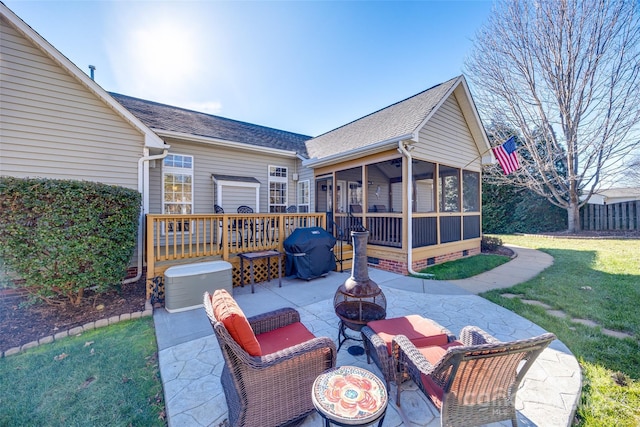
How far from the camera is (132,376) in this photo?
2.78m

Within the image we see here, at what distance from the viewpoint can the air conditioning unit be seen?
14.5 feet

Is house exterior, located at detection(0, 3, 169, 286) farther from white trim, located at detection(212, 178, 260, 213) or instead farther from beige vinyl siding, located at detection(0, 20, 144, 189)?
white trim, located at detection(212, 178, 260, 213)

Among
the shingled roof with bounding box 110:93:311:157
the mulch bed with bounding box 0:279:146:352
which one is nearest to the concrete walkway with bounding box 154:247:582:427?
the mulch bed with bounding box 0:279:146:352

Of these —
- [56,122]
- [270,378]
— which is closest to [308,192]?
[56,122]

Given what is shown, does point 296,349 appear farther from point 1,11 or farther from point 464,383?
point 1,11

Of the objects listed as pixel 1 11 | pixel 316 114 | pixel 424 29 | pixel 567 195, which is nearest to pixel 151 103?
pixel 1 11

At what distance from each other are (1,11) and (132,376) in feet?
23.3

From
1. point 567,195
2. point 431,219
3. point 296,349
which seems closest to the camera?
point 296,349

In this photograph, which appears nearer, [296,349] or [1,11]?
[296,349]

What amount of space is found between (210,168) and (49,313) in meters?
5.13

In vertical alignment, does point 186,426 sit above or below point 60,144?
below

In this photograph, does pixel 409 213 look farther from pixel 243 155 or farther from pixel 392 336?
pixel 243 155

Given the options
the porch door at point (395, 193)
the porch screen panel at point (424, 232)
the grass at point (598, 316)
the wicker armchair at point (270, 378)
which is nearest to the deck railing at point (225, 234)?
the porch screen panel at point (424, 232)

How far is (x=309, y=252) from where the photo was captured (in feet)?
19.9
